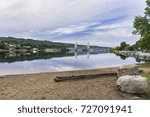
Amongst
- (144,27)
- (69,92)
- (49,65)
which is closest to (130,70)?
(69,92)

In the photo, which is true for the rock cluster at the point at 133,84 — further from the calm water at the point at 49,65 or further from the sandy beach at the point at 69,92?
the calm water at the point at 49,65

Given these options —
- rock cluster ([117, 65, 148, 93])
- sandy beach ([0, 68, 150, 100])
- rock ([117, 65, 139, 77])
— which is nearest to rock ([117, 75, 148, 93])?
rock cluster ([117, 65, 148, 93])

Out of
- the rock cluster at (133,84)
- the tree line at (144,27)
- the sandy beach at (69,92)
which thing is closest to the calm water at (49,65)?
the tree line at (144,27)

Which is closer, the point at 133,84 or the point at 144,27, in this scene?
the point at 133,84

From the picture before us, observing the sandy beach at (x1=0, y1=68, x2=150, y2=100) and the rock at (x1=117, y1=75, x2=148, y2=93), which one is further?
the rock at (x1=117, y1=75, x2=148, y2=93)

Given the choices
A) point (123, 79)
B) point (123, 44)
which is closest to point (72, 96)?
point (123, 79)

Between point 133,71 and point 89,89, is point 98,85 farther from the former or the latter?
point 133,71

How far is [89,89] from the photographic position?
17594 mm

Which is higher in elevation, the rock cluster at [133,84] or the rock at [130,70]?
the rock at [130,70]

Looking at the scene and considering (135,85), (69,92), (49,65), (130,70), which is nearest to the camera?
(135,85)

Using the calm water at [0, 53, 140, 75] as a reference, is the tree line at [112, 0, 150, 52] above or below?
above

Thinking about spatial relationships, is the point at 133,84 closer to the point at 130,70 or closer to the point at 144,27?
the point at 130,70

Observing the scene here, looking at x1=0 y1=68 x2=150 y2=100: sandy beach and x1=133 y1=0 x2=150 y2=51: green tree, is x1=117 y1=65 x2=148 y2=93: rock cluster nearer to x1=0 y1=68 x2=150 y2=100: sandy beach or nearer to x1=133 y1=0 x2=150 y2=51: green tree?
x1=0 y1=68 x2=150 y2=100: sandy beach

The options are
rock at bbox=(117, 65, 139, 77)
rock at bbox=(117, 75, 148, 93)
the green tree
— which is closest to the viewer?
rock at bbox=(117, 75, 148, 93)
